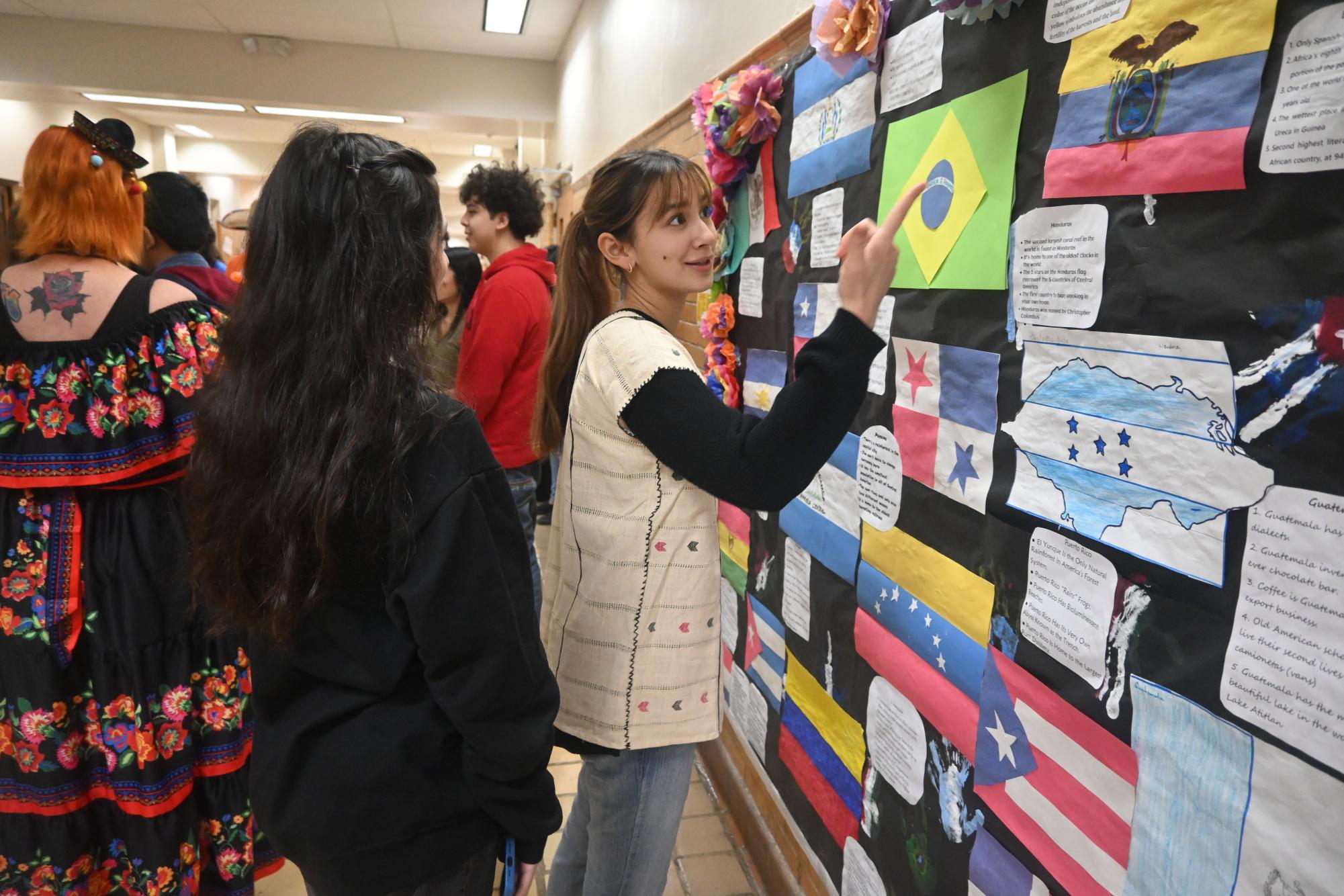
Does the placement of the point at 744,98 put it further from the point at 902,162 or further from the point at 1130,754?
the point at 1130,754

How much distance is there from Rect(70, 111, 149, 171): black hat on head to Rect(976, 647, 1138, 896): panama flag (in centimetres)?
175

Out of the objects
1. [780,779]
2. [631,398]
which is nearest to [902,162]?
[631,398]

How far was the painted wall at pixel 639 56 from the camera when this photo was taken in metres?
2.01

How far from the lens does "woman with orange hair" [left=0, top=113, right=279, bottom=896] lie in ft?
4.62

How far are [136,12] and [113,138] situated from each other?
530 centimetres

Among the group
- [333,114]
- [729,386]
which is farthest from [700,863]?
[333,114]

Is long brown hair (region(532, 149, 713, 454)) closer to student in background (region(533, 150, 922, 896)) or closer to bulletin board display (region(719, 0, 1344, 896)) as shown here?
student in background (region(533, 150, 922, 896))

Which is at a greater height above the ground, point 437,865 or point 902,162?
point 902,162

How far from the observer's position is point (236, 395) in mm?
814

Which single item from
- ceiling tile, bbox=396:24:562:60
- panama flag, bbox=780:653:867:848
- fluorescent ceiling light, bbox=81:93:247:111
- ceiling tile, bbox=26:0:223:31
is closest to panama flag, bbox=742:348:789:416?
panama flag, bbox=780:653:867:848

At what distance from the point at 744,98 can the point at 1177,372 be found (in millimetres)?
1264

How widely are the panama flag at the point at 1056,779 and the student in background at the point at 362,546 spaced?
0.58 m

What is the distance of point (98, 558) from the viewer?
1.47m

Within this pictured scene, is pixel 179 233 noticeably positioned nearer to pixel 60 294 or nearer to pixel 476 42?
pixel 60 294
